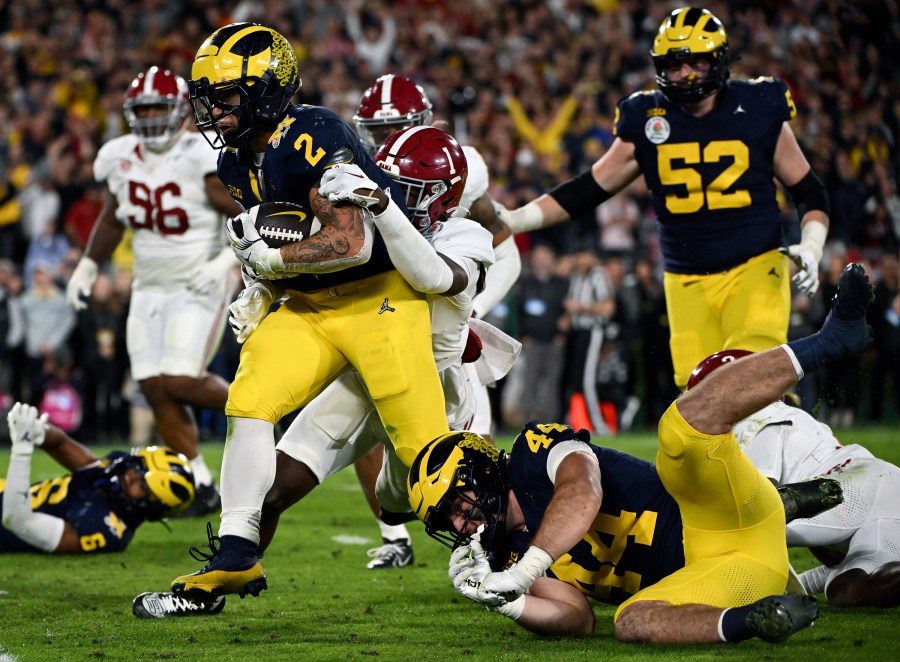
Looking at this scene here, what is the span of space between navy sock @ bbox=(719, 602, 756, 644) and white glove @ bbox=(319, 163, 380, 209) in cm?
155

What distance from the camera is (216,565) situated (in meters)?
3.99

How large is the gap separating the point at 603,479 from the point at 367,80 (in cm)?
1076

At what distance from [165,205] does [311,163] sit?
3.06 m

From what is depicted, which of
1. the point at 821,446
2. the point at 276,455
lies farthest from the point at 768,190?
the point at 276,455

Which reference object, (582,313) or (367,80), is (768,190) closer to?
(582,313)

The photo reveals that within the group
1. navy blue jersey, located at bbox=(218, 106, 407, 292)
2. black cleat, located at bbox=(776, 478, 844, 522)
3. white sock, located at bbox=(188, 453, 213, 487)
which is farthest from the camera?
white sock, located at bbox=(188, 453, 213, 487)

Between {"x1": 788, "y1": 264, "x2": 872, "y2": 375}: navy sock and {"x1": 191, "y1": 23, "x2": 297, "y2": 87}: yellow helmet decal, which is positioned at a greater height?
{"x1": 191, "y1": 23, "x2": 297, "y2": 87}: yellow helmet decal

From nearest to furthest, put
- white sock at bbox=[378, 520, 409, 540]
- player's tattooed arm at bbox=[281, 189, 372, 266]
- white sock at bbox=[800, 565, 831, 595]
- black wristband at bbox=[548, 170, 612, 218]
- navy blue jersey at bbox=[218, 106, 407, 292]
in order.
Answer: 1. player's tattooed arm at bbox=[281, 189, 372, 266]
2. navy blue jersey at bbox=[218, 106, 407, 292]
3. white sock at bbox=[800, 565, 831, 595]
4. white sock at bbox=[378, 520, 409, 540]
5. black wristband at bbox=[548, 170, 612, 218]

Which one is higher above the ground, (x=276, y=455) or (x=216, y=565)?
(x=276, y=455)

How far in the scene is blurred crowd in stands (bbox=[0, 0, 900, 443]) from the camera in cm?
1131

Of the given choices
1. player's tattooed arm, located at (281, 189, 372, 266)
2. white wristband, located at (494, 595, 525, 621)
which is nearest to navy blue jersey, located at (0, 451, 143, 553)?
player's tattooed arm, located at (281, 189, 372, 266)

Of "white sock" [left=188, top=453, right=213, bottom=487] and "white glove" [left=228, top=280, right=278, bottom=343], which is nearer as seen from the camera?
"white glove" [left=228, top=280, right=278, bottom=343]

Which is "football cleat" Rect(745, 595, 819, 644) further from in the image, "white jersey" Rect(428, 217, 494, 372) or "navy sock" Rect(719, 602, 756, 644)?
"white jersey" Rect(428, 217, 494, 372)

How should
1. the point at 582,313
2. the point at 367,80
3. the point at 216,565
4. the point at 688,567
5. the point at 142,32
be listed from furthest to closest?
the point at 142,32, the point at 367,80, the point at 582,313, the point at 216,565, the point at 688,567
